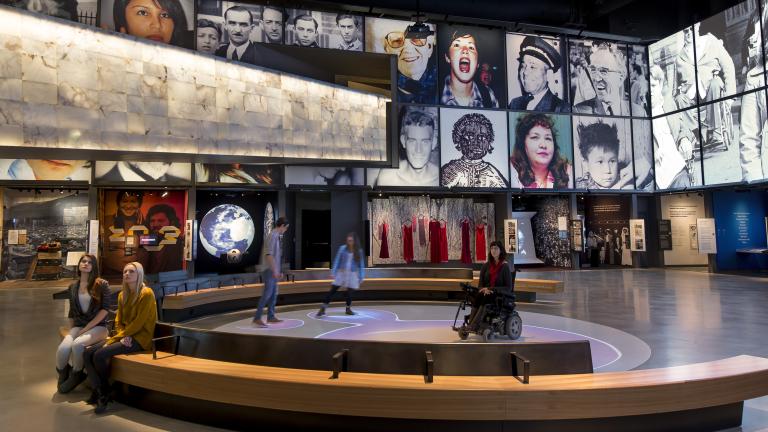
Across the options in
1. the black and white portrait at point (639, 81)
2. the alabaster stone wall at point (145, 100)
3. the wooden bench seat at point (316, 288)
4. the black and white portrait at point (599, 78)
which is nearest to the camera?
the alabaster stone wall at point (145, 100)

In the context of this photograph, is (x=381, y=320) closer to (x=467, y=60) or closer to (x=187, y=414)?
(x=187, y=414)

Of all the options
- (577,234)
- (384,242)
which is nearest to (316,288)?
(384,242)

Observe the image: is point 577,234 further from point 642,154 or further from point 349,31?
point 349,31

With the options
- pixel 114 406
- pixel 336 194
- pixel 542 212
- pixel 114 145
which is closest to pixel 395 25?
pixel 336 194

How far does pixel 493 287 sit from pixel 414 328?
5.29 ft

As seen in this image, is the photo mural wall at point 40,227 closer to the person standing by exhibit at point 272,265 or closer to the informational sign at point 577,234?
the person standing by exhibit at point 272,265

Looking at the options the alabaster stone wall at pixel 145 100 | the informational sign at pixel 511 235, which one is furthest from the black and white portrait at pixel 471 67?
the alabaster stone wall at pixel 145 100

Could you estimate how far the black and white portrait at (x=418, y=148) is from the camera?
1510cm

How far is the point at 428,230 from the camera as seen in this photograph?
1582 cm

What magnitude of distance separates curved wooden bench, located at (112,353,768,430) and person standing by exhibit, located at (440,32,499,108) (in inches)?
534

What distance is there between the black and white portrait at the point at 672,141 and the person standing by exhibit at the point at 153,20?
662 inches

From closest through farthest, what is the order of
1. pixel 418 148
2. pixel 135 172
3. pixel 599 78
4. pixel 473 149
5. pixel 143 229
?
pixel 135 172
pixel 143 229
pixel 418 148
pixel 473 149
pixel 599 78

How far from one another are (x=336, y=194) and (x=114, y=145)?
764 centimetres

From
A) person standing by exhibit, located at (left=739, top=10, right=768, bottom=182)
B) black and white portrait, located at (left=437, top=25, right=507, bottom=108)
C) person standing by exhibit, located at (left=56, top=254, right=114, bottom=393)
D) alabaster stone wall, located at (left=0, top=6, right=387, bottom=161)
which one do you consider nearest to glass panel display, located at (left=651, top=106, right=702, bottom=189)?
person standing by exhibit, located at (left=739, top=10, right=768, bottom=182)
